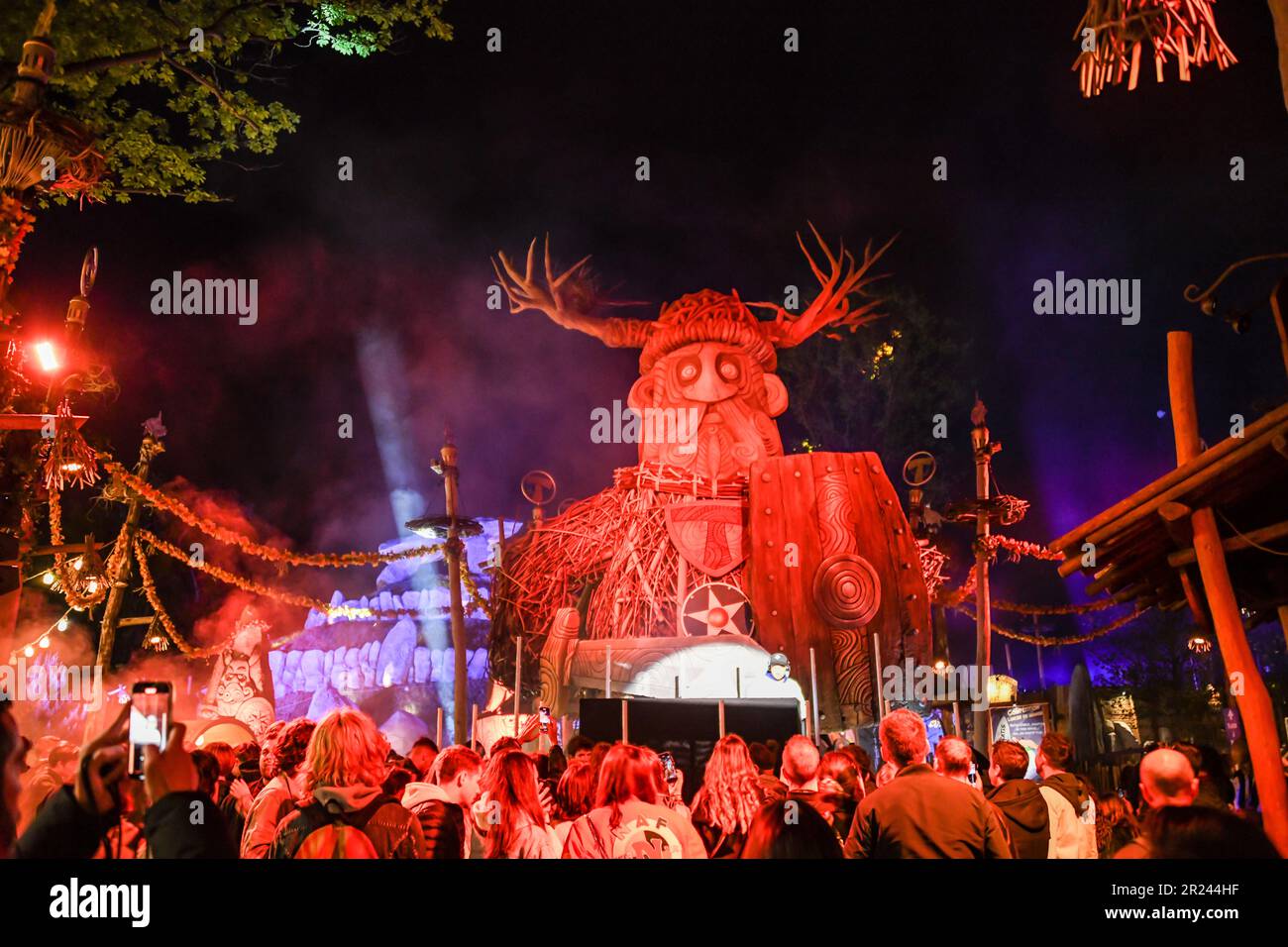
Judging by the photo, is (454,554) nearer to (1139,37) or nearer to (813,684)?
(813,684)

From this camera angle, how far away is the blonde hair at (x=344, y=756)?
440cm

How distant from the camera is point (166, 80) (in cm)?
1078

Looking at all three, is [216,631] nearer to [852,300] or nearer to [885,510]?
[852,300]

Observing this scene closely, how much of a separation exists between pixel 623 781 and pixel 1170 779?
2470 millimetres

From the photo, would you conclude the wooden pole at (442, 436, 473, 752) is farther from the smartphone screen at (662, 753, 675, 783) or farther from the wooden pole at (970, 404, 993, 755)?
the wooden pole at (970, 404, 993, 755)

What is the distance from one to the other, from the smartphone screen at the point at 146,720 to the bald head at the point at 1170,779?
12.3 feet

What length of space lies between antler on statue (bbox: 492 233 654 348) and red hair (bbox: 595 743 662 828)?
8.94 m

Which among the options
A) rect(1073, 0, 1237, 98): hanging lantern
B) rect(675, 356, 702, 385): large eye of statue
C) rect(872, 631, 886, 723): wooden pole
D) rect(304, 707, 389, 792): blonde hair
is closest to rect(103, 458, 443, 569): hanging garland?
rect(675, 356, 702, 385): large eye of statue

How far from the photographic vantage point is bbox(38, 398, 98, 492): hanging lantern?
9.18 metres

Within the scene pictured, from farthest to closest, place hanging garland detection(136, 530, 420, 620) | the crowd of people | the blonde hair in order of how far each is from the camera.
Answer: hanging garland detection(136, 530, 420, 620) < the blonde hair < the crowd of people

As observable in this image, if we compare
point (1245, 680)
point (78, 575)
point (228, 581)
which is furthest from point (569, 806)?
point (228, 581)

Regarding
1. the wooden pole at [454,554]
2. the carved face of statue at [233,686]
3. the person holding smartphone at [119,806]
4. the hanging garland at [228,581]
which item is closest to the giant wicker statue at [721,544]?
the wooden pole at [454,554]

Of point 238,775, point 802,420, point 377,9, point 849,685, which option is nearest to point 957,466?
point 802,420
